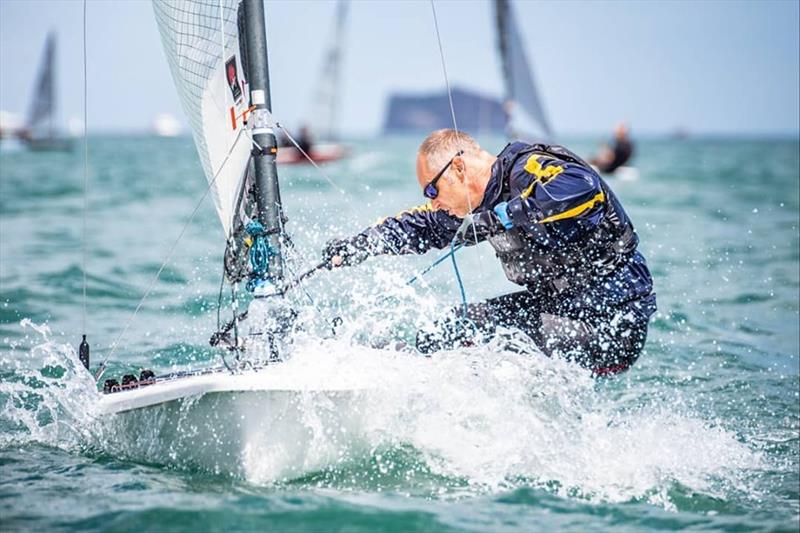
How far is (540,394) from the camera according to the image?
388cm

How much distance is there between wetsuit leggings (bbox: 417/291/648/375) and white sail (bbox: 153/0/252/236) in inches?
42.8

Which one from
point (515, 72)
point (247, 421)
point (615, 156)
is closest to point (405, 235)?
point (247, 421)

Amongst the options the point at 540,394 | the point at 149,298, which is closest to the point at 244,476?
the point at 540,394

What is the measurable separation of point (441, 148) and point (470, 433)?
1.15 m

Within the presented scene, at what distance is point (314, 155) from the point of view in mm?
35500

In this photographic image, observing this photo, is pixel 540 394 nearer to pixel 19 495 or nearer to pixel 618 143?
pixel 19 495

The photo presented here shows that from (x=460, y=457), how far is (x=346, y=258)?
3.30ft

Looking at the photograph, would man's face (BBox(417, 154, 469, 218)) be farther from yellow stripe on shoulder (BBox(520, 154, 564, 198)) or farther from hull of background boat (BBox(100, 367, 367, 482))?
hull of background boat (BBox(100, 367, 367, 482))

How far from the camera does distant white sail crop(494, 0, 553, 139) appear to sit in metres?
→ 19.6

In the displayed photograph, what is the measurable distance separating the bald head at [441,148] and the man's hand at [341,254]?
57cm

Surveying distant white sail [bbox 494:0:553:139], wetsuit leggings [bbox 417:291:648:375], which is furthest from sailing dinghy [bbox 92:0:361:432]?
distant white sail [bbox 494:0:553:139]

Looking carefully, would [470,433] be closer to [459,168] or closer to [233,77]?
[459,168]

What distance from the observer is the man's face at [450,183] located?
12.5 feet

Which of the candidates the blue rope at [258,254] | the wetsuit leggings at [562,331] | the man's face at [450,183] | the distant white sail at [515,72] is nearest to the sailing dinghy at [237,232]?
the blue rope at [258,254]
